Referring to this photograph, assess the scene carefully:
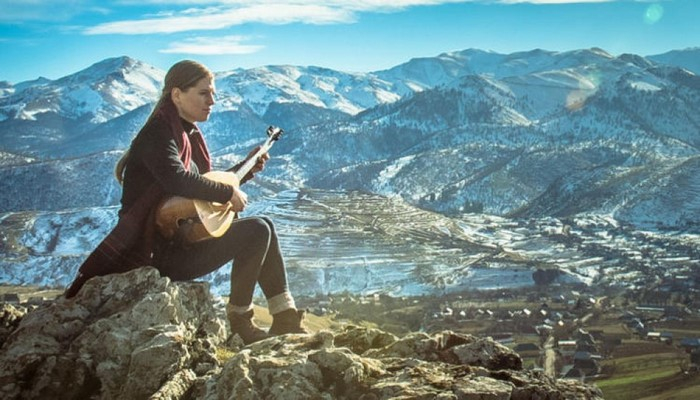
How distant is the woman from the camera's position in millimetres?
10773

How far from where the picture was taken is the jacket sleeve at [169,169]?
10.7 meters

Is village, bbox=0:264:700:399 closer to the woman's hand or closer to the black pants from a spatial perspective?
the black pants

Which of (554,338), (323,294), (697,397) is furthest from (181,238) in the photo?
(323,294)

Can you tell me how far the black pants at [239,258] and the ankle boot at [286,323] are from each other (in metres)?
0.46

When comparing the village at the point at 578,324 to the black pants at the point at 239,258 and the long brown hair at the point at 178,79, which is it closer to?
the black pants at the point at 239,258

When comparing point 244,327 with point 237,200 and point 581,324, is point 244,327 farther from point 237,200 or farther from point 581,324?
point 581,324

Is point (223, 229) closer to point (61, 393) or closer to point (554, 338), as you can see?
point (61, 393)

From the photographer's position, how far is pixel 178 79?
38.2 feet

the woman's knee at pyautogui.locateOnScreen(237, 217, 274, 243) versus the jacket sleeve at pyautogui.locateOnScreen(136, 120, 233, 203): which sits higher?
the jacket sleeve at pyautogui.locateOnScreen(136, 120, 233, 203)

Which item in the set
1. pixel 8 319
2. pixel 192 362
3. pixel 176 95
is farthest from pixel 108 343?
pixel 176 95

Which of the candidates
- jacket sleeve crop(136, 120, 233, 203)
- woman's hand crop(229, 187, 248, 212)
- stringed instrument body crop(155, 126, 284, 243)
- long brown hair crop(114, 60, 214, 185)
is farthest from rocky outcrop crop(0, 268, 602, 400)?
long brown hair crop(114, 60, 214, 185)

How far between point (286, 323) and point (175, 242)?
2784 mm

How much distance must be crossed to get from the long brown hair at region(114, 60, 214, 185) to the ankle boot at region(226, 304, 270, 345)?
3438 millimetres

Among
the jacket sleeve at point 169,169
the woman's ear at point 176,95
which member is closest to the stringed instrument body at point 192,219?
the jacket sleeve at point 169,169
